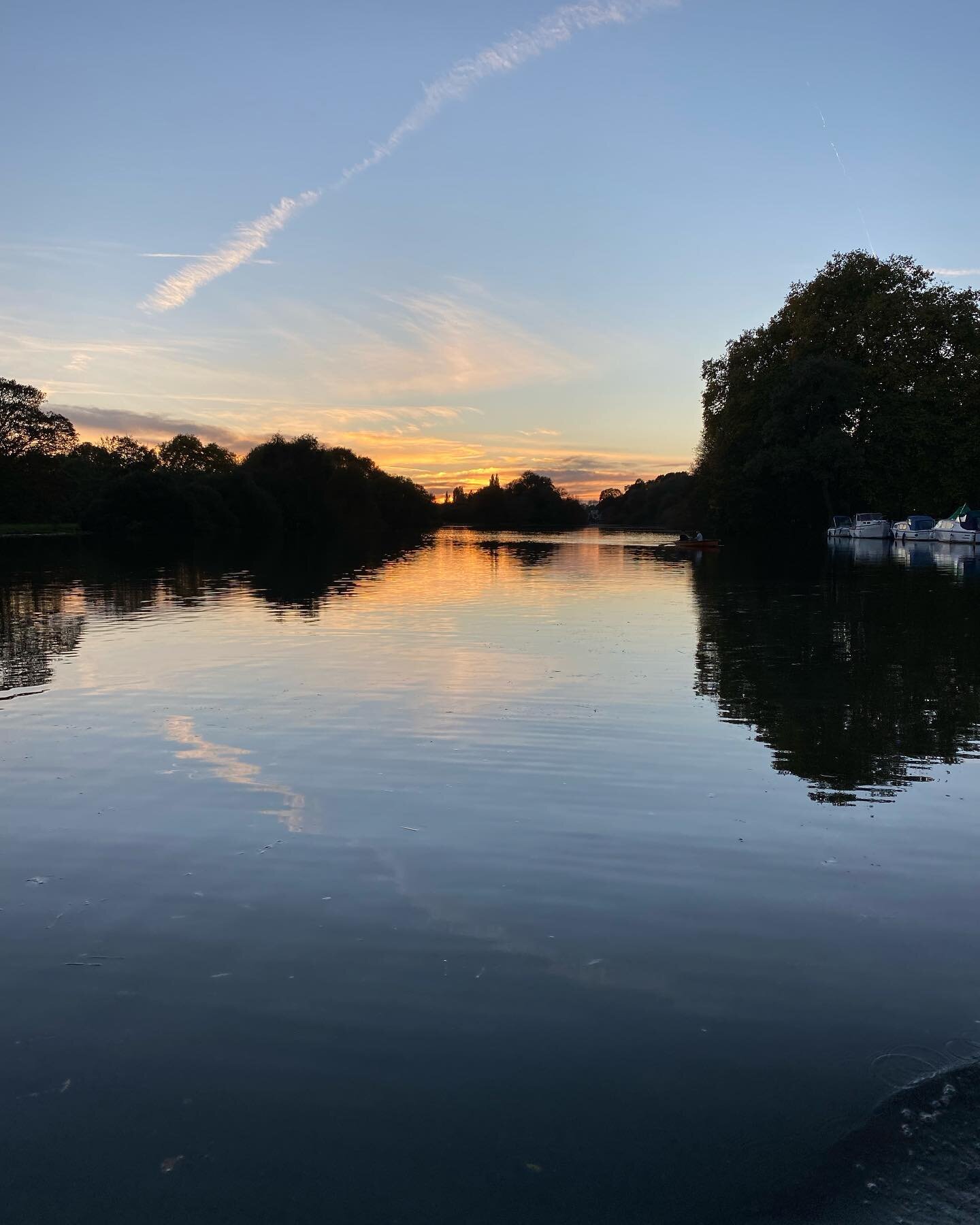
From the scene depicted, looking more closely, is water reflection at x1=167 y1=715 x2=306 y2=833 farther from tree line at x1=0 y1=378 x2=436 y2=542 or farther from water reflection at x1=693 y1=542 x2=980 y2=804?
tree line at x1=0 y1=378 x2=436 y2=542

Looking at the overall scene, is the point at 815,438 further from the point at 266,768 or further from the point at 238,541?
the point at 266,768

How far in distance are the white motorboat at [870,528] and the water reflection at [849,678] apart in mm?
45577

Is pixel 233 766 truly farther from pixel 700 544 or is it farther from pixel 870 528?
pixel 870 528

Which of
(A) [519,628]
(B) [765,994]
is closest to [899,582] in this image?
(A) [519,628]

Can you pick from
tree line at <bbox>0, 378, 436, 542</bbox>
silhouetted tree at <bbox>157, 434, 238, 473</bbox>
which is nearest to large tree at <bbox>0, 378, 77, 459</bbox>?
tree line at <bbox>0, 378, 436, 542</bbox>

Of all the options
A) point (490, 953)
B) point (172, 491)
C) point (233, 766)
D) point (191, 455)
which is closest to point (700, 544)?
point (172, 491)

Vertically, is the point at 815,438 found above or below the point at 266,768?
above

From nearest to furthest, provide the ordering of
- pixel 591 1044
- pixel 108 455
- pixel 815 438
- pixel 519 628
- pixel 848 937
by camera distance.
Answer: pixel 591 1044
pixel 848 937
pixel 519 628
pixel 815 438
pixel 108 455

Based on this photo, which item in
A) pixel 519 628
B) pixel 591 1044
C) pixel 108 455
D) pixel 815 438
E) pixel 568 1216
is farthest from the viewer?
pixel 108 455

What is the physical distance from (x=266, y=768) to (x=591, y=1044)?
5.88m

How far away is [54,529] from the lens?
327ft

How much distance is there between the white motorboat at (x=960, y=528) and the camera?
210ft

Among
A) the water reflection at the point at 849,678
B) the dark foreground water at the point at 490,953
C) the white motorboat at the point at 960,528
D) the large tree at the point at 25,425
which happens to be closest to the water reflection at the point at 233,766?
the dark foreground water at the point at 490,953

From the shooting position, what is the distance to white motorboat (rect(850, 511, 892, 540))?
73.2 meters
